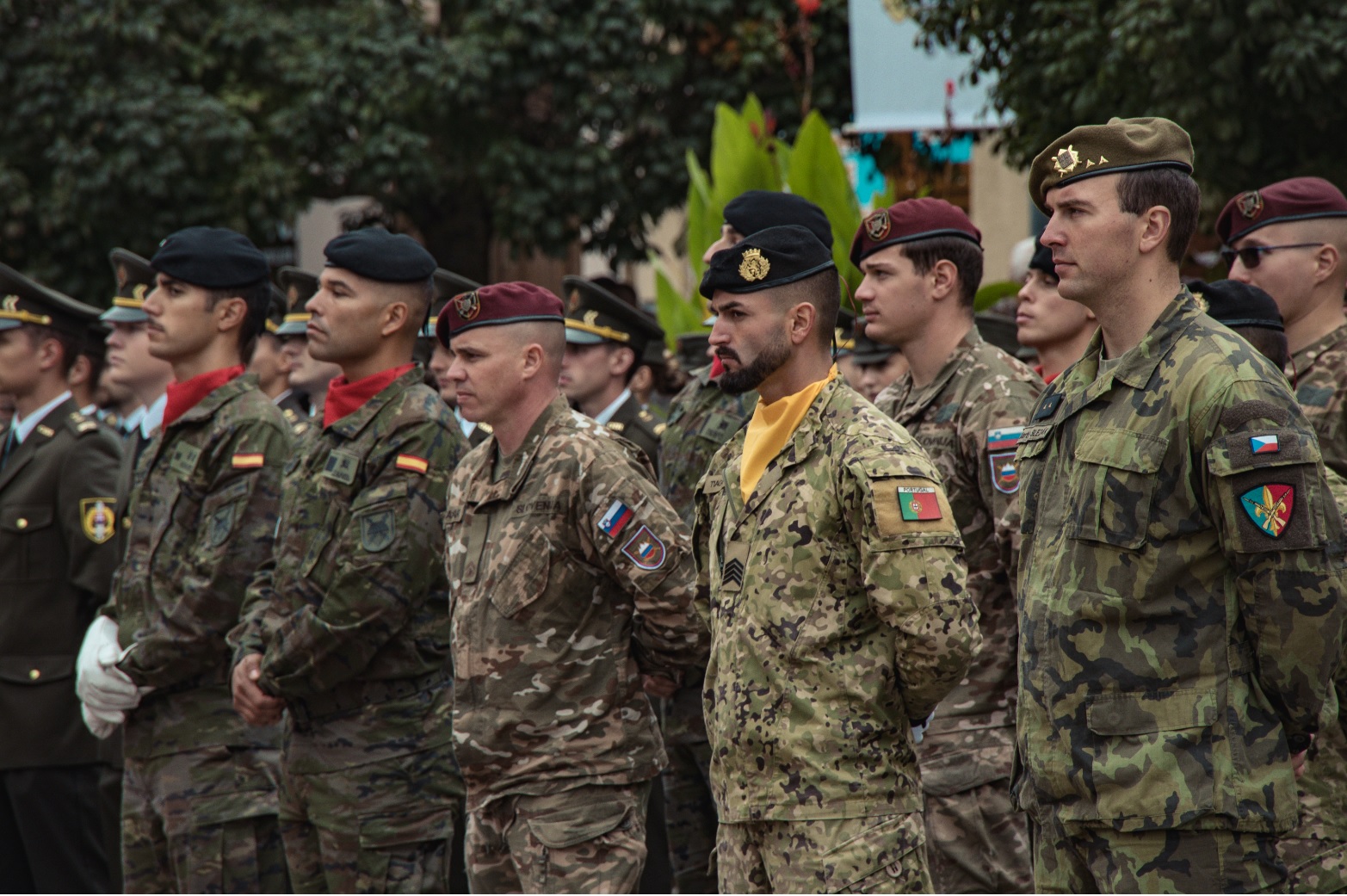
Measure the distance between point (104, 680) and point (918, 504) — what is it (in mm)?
3263

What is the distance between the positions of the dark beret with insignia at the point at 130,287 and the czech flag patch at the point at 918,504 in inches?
187

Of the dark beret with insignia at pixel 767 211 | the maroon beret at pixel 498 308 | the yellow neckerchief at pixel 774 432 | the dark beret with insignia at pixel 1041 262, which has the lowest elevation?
the yellow neckerchief at pixel 774 432

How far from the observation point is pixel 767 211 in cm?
516

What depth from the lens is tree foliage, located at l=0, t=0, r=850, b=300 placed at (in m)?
12.8

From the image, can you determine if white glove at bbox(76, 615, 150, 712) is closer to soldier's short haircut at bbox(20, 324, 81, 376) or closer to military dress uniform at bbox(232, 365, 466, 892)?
military dress uniform at bbox(232, 365, 466, 892)

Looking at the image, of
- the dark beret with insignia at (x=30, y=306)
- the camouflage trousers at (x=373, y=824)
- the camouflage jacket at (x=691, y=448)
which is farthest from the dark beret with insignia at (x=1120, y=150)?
the dark beret with insignia at (x=30, y=306)

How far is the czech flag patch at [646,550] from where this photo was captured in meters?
4.17

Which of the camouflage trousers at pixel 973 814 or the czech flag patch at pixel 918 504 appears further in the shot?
the camouflage trousers at pixel 973 814

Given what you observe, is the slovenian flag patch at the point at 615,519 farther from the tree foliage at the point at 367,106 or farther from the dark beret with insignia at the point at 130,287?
the tree foliage at the point at 367,106

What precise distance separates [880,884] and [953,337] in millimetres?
2047

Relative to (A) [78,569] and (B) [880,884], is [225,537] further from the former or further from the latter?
(B) [880,884]

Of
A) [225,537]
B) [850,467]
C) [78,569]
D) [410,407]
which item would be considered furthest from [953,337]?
[78,569]

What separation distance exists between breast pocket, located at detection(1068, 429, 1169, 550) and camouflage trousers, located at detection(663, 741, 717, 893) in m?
2.99

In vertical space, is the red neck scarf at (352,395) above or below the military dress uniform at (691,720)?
above
